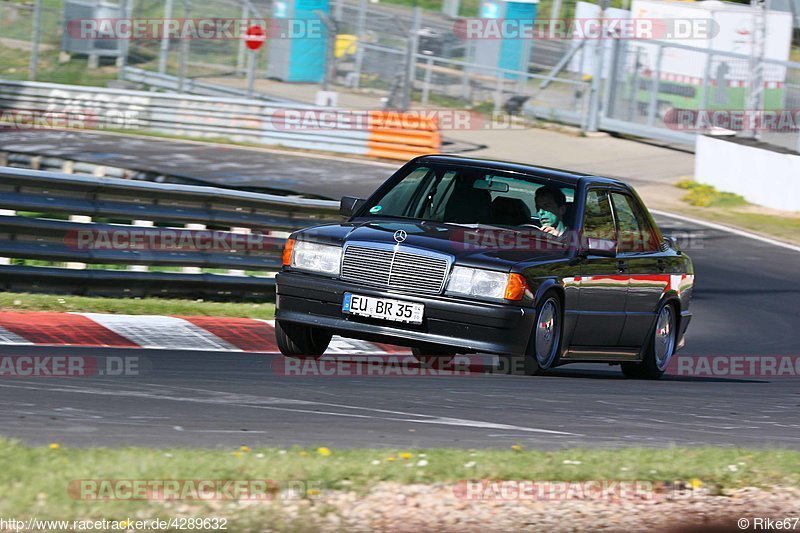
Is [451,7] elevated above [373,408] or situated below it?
above

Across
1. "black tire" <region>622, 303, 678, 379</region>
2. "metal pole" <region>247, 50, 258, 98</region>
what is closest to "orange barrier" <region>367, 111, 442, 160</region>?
"metal pole" <region>247, 50, 258, 98</region>

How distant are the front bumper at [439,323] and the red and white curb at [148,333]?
4.77 feet

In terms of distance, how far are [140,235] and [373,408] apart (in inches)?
191

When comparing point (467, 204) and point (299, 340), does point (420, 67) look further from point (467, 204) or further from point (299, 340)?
point (299, 340)

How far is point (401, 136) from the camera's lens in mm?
27594

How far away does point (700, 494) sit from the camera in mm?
5426

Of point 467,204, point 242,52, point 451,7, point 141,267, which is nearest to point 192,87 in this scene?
point 242,52

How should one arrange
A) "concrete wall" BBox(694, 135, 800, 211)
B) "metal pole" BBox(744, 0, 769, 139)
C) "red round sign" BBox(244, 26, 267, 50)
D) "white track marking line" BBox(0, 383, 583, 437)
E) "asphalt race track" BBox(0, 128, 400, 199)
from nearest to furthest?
"white track marking line" BBox(0, 383, 583, 437) → "asphalt race track" BBox(0, 128, 400, 199) → "concrete wall" BBox(694, 135, 800, 211) → "metal pole" BBox(744, 0, 769, 139) → "red round sign" BBox(244, 26, 267, 50)

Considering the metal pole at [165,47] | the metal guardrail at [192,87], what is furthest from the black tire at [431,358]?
the metal pole at [165,47]

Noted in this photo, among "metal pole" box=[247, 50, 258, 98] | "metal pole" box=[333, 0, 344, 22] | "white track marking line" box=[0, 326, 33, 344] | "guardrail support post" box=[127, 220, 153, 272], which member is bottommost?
"white track marking line" box=[0, 326, 33, 344]

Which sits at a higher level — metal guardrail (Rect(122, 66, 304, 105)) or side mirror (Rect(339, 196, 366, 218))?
metal guardrail (Rect(122, 66, 304, 105))

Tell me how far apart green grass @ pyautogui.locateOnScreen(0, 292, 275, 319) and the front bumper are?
2.87 metres

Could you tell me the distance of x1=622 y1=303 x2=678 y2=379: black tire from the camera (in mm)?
9898

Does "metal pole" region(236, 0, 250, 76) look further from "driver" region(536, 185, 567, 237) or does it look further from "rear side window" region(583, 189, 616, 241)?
"driver" region(536, 185, 567, 237)
